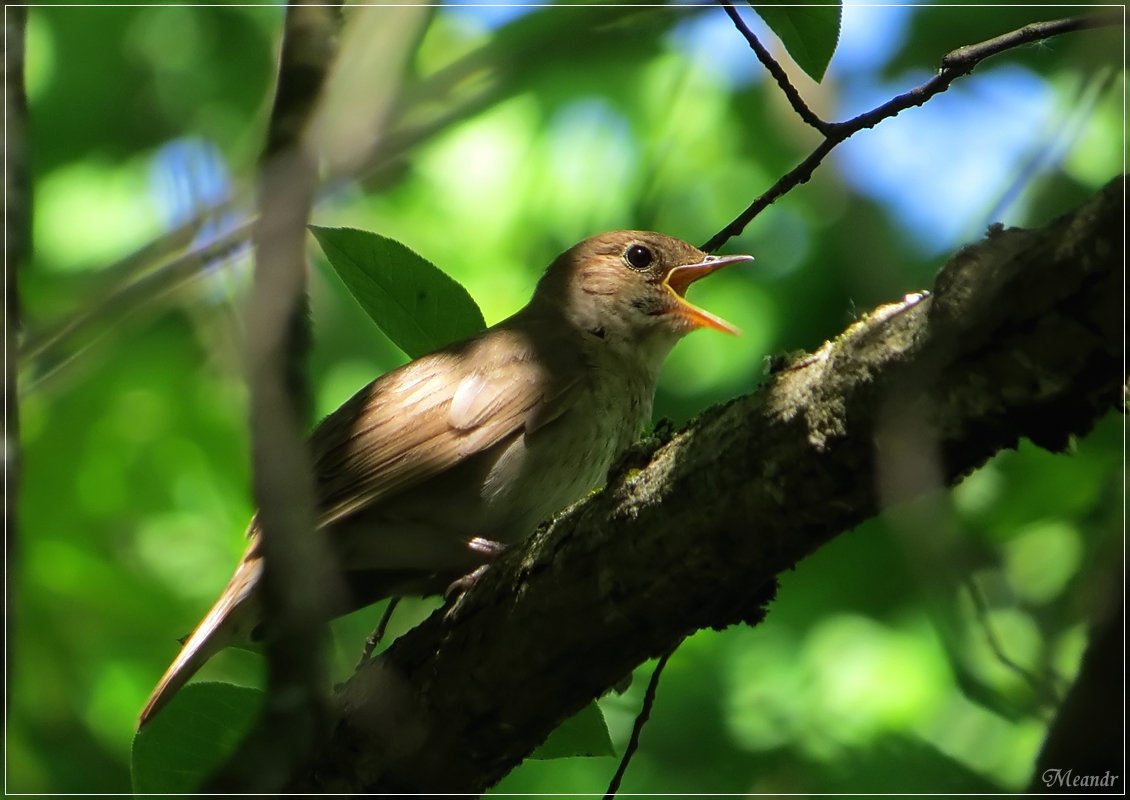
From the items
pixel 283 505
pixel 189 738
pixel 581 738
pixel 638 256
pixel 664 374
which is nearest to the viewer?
pixel 283 505

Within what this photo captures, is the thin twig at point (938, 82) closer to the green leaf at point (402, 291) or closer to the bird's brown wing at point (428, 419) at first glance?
the green leaf at point (402, 291)

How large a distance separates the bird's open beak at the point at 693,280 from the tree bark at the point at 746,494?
2487 millimetres

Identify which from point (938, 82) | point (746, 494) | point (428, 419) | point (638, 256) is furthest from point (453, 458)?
point (938, 82)

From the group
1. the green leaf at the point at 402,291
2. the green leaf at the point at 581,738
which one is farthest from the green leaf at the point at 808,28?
the green leaf at the point at 581,738

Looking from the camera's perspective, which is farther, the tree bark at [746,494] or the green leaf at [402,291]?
the green leaf at [402,291]

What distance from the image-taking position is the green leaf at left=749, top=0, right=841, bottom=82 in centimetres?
341

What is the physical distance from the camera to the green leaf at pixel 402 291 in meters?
3.99

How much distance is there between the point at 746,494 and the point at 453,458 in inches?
83.2

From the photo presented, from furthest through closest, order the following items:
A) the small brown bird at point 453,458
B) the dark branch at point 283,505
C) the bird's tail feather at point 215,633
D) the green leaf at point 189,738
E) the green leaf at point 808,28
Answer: the small brown bird at point 453,458 → the bird's tail feather at point 215,633 → the green leaf at point 189,738 → the green leaf at point 808,28 → the dark branch at point 283,505

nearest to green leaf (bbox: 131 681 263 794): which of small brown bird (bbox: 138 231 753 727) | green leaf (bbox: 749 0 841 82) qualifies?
small brown bird (bbox: 138 231 753 727)

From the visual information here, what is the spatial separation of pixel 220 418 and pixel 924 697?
4.30m

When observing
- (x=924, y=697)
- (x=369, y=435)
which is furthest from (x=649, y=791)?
(x=369, y=435)

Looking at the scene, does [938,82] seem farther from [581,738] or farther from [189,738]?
[189,738]

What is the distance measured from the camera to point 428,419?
4895 millimetres
